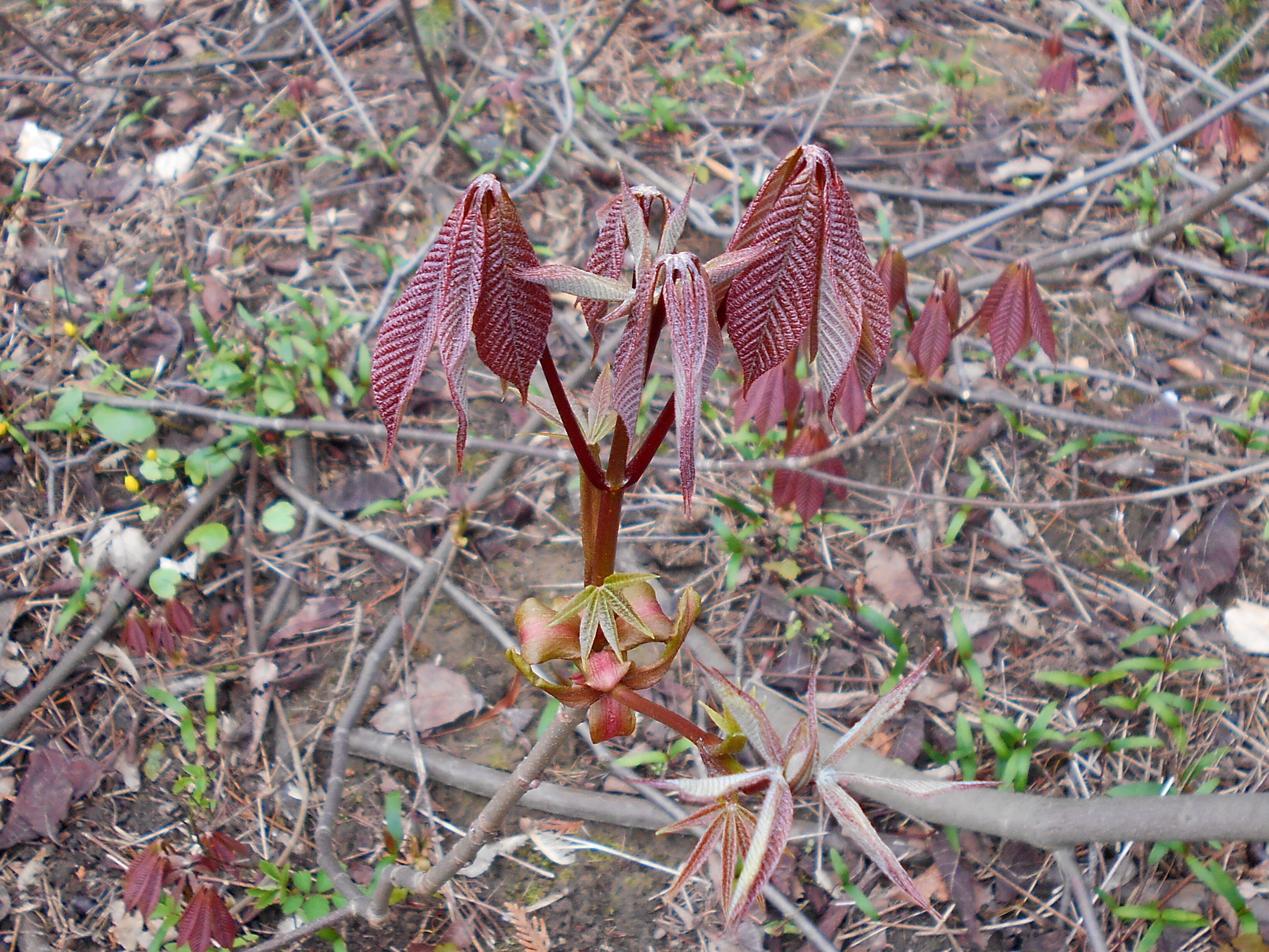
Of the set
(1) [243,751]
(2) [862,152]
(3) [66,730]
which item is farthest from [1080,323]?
(3) [66,730]

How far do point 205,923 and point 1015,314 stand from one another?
6.28 feet

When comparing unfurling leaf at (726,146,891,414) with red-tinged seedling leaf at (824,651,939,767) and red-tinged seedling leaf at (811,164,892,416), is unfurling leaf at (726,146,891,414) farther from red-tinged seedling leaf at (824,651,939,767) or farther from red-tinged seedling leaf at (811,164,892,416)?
red-tinged seedling leaf at (824,651,939,767)

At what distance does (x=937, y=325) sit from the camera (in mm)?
1641

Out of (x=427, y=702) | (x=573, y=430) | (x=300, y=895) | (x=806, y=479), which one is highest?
(x=573, y=430)

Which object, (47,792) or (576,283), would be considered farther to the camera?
(47,792)

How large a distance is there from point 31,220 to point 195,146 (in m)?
0.56

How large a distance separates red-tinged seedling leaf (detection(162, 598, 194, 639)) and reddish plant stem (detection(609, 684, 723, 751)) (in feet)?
4.36

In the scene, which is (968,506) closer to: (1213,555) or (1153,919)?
(1213,555)

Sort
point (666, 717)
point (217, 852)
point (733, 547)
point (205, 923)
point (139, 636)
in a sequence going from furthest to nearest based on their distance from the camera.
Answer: point (733, 547) → point (139, 636) → point (217, 852) → point (205, 923) → point (666, 717)

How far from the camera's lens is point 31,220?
248 centimetres

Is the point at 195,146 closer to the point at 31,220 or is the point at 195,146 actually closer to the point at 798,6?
the point at 31,220

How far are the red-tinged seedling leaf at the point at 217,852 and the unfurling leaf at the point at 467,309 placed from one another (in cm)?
119

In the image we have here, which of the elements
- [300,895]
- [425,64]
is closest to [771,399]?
[300,895]

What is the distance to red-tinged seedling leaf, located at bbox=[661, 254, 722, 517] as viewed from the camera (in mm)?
648
